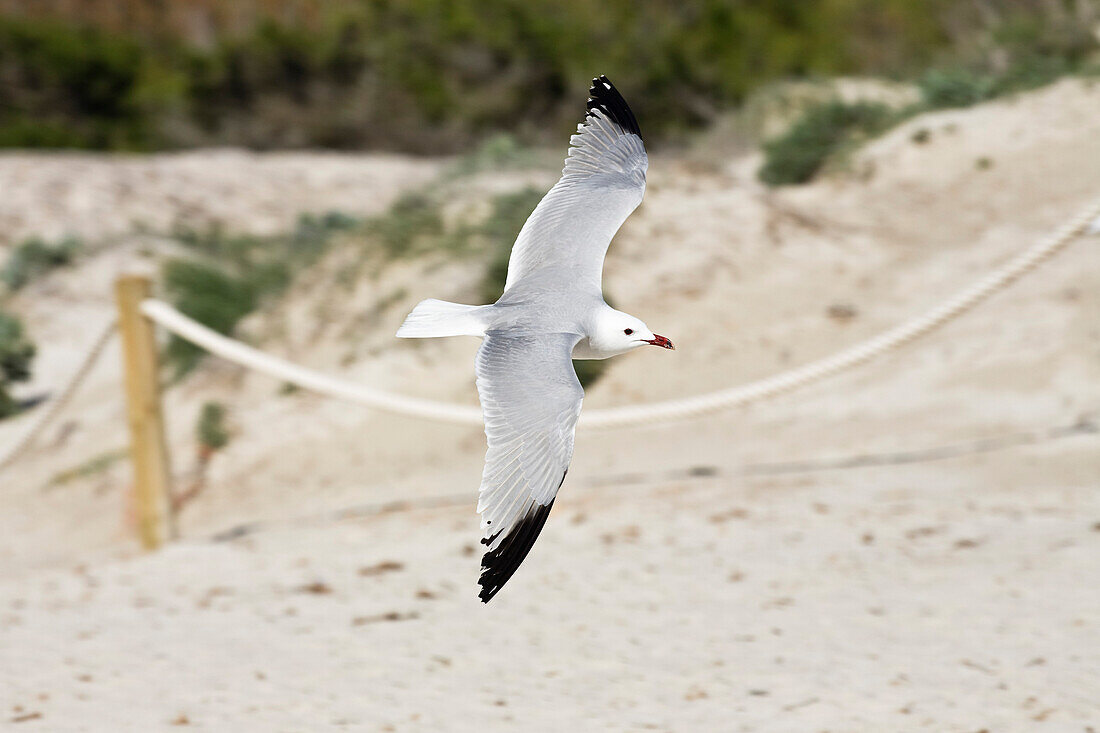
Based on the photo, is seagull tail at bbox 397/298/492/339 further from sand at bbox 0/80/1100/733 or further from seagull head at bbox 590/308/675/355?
sand at bbox 0/80/1100/733

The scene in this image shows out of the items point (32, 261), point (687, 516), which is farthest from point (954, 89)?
point (32, 261)

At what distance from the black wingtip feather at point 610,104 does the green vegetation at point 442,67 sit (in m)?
11.8

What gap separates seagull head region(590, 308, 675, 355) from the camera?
5.23 ft

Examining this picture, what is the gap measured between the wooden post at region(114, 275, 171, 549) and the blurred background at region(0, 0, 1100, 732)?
0.49 ft

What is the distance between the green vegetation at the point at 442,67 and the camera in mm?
17062

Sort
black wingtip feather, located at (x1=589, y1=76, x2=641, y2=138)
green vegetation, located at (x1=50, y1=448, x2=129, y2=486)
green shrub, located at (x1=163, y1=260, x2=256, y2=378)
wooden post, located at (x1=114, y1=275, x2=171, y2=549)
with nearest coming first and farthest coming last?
black wingtip feather, located at (x1=589, y1=76, x2=641, y2=138) < wooden post, located at (x1=114, y1=275, x2=171, y2=549) < green vegetation, located at (x1=50, y1=448, x2=129, y2=486) < green shrub, located at (x1=163, y1=260, x2=256, y2=378)

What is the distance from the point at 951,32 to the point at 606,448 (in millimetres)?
11424

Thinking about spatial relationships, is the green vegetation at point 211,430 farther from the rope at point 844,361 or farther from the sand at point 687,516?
the rope at point 844,361

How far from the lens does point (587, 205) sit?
2.03 meters

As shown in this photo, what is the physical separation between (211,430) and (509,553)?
16.8ft

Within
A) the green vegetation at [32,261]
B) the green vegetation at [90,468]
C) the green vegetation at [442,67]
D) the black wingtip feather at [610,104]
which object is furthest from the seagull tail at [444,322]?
the green vegetation at [442,67]

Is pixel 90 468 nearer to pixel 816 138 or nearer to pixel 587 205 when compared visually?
pixel 587 205

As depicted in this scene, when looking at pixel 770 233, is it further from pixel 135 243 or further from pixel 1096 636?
pixel 135 243

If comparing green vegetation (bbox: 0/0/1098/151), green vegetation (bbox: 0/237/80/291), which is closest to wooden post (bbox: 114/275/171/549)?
green vegetation (bbox: 0/237/80/291)
